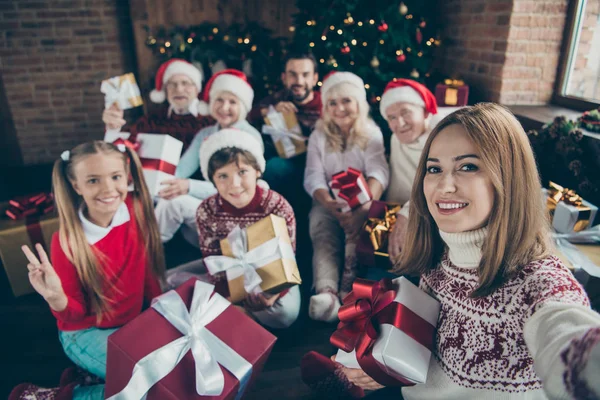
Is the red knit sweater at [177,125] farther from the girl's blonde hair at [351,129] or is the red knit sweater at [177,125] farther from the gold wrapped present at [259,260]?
the gold wrapped present at [259,260]

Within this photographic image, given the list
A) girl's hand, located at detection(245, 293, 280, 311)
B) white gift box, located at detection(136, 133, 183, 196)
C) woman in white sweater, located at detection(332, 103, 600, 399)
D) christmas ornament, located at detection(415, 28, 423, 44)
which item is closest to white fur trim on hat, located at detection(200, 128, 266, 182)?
white gift box, located at detection(136, 133, 183, 196)

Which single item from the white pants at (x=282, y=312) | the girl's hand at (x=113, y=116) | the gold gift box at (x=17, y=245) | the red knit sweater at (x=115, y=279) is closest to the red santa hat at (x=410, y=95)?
the white pants at (x=282, y=312)

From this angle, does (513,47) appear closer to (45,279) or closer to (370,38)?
(370,38)

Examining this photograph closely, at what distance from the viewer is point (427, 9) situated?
3713mm

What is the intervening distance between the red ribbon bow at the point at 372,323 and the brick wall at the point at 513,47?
248 centimetres

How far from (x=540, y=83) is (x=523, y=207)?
2.56 m

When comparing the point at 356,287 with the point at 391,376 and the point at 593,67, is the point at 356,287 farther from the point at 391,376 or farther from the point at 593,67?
the point at 593,67

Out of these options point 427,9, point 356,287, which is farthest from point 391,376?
point 427,9

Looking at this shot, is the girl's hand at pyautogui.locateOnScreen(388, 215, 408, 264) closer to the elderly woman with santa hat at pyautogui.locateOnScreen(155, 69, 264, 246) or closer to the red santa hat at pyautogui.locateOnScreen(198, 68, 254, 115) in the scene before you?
the elderly woman with santa hat at pyautogui.locateOnScreen(155, 69, 264, 246)

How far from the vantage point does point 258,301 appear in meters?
1.81

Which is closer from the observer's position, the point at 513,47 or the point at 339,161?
the point at 339,161

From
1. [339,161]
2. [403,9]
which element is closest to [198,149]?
[339,161]

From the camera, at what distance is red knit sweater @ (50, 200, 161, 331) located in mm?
1650

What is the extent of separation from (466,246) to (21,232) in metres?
2.36
